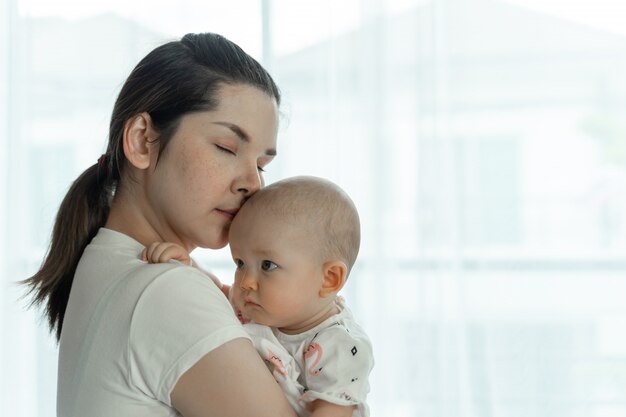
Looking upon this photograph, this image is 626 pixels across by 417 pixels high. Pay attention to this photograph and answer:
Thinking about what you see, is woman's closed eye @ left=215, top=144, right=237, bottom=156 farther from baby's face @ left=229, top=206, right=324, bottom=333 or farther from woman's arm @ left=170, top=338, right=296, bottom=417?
woman's arm @ left=170, top=338, right=296, bottom=417

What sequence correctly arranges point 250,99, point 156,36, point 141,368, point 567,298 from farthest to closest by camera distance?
point 156,36, point 567,298, point 250,99, point 141,368

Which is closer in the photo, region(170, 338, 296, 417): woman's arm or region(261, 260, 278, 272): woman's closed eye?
region(170, 338, 296, 417): woman's arm

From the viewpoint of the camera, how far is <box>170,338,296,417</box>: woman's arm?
1.04m

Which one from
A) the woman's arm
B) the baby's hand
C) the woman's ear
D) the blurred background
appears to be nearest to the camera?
the woman's arm

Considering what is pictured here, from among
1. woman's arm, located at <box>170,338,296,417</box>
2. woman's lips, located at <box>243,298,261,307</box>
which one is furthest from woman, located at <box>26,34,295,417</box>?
woman's lips, located at <box>243,298,261,307</box>

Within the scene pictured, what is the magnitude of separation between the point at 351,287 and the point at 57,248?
1961 mm

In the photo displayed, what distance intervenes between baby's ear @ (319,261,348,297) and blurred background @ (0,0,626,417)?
1.87 metres

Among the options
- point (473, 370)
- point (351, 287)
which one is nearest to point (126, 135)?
point (351, 287)

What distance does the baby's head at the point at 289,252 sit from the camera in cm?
131

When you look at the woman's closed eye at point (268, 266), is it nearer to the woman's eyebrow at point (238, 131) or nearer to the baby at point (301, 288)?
the baby at point (301, 288)

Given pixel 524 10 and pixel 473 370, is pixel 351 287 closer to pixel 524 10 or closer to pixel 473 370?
pixel 473 370

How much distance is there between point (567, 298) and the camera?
314cm

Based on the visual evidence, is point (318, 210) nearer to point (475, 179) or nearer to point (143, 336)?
point (143, 336)

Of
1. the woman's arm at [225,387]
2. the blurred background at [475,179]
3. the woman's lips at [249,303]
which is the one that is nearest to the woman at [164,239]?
the woman's arm at [225,387]
